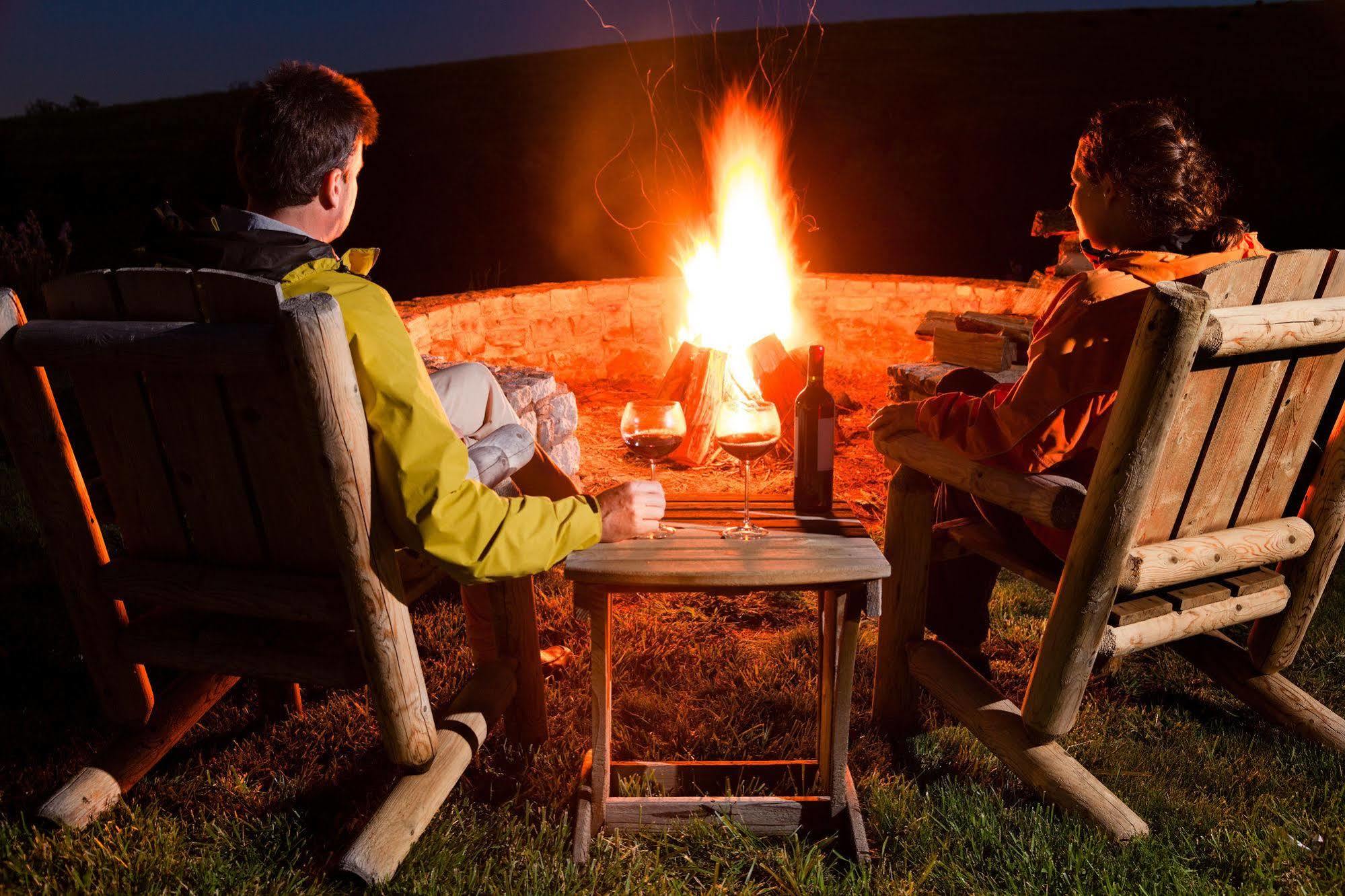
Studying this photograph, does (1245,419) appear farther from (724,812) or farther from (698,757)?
(698,757)

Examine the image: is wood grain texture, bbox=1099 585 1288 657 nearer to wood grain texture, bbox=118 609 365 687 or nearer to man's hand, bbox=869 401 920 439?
man's hand, bbox=869 401 920 439

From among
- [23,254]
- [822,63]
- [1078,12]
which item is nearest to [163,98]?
[822,63]

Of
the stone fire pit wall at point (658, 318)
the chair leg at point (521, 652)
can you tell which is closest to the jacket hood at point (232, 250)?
the chair leg at point (521, 652)

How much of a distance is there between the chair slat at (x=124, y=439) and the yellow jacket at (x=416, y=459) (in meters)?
0.35

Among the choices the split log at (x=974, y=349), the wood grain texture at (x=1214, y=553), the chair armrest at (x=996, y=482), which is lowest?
the split log at (x=974, y=349)

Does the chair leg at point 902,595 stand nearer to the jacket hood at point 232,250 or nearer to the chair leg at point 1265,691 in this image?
the chair leg at point 1265,691

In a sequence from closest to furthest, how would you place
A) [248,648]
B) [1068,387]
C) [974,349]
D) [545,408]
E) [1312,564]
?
1. [248,648]
2. [1068,387]
3. [1312,564]
4. [545,408]
5. [974,349]

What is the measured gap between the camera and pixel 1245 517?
7.24 ft

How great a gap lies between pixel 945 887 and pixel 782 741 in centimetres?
66

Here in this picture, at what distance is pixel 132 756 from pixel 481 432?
48.2 inches

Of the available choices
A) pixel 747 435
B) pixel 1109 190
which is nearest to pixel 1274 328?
pixel 1109 190

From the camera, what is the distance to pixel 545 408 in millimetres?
4297

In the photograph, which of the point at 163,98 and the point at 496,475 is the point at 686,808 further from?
the point at 163,98

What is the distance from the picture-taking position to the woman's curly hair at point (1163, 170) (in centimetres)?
216
